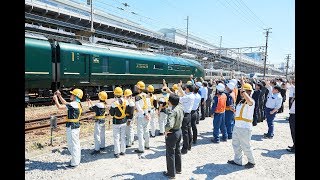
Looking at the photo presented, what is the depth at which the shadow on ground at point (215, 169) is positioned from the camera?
20.3 ft

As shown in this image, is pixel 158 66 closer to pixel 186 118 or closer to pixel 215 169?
pixel 186 118

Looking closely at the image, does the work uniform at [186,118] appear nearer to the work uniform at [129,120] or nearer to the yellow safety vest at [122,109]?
the work uniform at [129,120]

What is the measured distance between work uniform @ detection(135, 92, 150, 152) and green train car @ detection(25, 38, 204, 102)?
8.35 meters

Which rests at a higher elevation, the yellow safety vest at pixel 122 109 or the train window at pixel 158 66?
the train window at pixel 158 66

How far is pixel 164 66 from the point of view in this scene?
2508 cm

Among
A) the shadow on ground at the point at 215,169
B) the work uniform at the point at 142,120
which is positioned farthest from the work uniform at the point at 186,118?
the work uniform at the point at 142,120

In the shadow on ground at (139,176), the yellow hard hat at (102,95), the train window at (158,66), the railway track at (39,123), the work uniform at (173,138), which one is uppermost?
the train window at (158,66)

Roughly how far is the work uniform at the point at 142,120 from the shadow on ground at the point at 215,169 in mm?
1982

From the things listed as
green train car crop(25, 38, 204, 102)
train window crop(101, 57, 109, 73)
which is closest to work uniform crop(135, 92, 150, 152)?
green train car crop(25, 38, 204, 102)

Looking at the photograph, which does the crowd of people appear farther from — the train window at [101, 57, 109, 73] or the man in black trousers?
the train window at [101, 57, 109, 73]

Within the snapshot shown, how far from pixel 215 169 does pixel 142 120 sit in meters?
2.70
